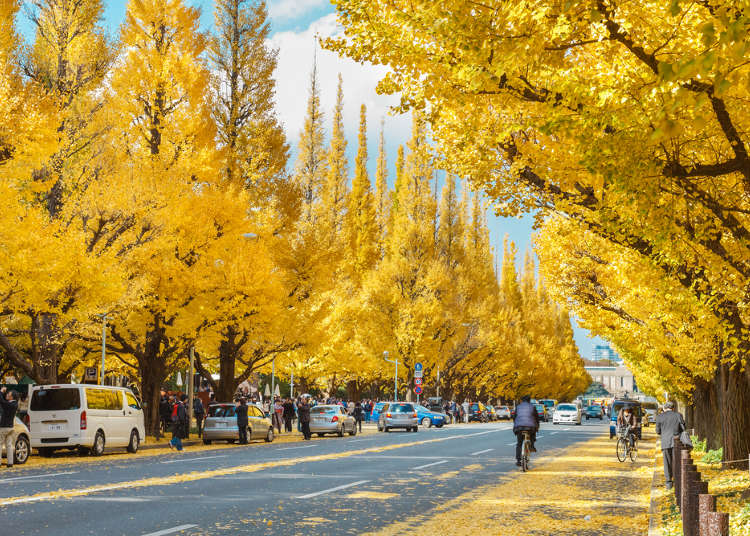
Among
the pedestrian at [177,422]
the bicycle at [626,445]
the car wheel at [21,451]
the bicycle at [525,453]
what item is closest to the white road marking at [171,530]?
the bicycle at [525,453]

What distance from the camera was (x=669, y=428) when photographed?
1546 cm

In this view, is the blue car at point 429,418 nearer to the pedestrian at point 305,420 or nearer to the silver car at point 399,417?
the silver car at point 399,417

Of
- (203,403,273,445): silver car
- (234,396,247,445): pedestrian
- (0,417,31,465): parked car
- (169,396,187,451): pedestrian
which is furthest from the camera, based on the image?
(203,403,273,445): silver car

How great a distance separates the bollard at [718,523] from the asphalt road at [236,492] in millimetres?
5223

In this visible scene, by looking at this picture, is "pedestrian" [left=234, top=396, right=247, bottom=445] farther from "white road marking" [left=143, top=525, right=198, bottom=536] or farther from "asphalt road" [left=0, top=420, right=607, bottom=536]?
"white road marking" [left=143, top=525, right=198, bottom=536]

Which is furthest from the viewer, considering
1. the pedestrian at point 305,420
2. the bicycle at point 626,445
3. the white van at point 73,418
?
the pedestrian at point 305,420

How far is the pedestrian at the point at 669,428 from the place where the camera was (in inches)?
605

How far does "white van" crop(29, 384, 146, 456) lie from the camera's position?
21828mm

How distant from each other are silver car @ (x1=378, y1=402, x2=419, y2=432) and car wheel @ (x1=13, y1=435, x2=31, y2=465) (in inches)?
1004

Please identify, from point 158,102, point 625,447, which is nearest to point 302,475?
point 625,447

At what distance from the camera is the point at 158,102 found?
29797mm

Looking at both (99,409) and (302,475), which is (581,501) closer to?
(302,475)

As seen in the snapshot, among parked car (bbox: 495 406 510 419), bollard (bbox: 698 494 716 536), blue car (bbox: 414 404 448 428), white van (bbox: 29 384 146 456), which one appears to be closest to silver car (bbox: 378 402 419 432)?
blue car (bbox: 414 404 448 428)

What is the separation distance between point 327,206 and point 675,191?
52.5 metres
